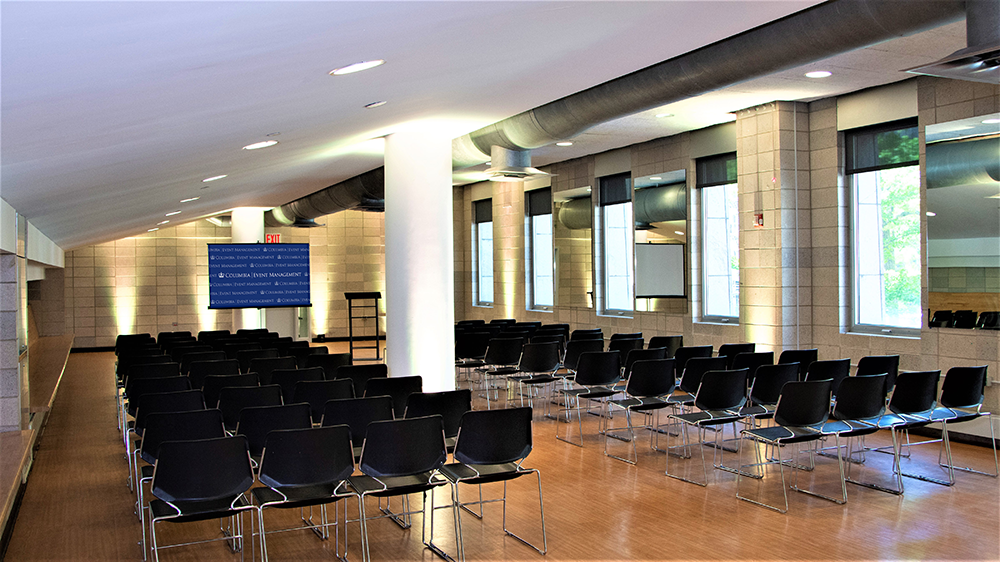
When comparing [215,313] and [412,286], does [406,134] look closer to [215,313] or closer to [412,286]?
[412,286]

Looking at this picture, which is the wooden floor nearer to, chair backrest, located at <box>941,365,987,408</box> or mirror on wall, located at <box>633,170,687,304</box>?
chair backrest, located at <box>941,365,987,408</box>

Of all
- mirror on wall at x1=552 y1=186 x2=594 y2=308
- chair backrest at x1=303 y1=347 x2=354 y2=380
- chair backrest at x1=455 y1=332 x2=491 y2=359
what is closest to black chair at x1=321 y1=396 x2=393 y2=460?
chair backrest at x1=303 y1=347 x2=354 y2=380

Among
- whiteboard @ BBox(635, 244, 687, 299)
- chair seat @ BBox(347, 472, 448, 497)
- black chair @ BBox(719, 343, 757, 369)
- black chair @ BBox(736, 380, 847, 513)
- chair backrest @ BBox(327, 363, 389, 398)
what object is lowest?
chair seat @ BBox(347, 472, 448, 497)

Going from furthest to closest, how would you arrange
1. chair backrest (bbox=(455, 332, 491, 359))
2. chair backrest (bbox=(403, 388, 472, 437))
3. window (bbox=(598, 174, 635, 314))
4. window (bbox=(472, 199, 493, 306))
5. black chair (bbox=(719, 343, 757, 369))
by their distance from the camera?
window (bbox=(472, 199, 493, 306)) < window (bbox=(598, 174, 635, 314)) < chair backrest (bbox=(455, 332, 491, 359)) < black chair (bbox=(719, 343, 757, 369)) < chair backrest (bbox=(403, 388, 472, 437))

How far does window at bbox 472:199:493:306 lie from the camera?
766 inches

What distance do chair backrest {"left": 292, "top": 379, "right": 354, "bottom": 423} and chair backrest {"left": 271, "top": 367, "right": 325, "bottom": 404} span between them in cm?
77

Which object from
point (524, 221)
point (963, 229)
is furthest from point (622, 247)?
point (963, 229)

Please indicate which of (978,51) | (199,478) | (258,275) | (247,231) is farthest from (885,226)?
(247,231)

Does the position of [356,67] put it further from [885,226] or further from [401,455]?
[885,226]

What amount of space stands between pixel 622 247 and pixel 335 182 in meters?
5.62

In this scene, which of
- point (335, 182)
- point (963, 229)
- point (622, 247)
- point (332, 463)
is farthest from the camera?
point (622, 247)

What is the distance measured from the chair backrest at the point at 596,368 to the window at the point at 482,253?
11241 mm

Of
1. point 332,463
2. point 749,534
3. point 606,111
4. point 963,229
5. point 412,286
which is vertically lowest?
point 749,534

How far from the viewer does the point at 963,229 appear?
8.00m
